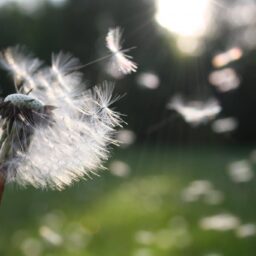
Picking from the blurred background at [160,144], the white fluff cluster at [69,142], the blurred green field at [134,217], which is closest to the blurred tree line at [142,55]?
the blurred background at [160,144]

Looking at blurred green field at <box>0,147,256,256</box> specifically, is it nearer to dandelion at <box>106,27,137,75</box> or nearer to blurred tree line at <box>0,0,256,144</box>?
dandelion at <box>106,27,137,75</box>

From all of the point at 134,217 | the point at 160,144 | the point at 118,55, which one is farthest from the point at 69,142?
the point at 160,144

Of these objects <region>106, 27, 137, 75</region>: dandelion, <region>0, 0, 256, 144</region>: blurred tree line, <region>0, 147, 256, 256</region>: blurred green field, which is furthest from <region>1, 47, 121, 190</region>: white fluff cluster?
<region>0, 0, 256, 144</region>: blurred tree line

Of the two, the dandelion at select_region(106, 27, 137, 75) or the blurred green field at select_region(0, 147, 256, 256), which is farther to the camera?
the blurred green field at select_region(0, 147, 256, 256)

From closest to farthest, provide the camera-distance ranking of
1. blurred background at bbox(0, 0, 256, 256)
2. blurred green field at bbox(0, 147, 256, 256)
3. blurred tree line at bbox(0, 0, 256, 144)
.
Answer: blurred background at bbox(0, 0, 256, 256), blurred green field at bbox(0, 147, 256, 256), blurred tree line at bbox(0, 0, 256, 144)

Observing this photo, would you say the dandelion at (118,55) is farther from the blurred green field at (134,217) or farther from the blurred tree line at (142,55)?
the blurred tree line at (142,55)

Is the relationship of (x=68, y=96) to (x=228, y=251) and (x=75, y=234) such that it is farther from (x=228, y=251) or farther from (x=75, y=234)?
(x=75, y=234)
